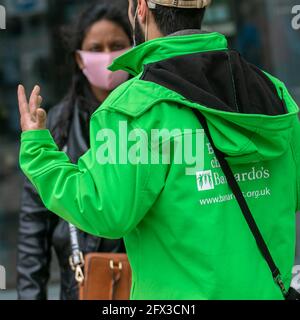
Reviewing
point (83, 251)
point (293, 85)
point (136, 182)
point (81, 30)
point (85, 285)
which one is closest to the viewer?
point (136, 182)

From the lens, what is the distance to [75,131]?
3.42 metres

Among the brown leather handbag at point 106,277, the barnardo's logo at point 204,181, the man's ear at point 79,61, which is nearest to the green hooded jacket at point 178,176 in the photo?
the barnardo's logo at point 204,181

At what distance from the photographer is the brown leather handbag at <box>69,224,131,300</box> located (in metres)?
3.03

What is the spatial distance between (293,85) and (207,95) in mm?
3956

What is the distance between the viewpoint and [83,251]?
3246 mm

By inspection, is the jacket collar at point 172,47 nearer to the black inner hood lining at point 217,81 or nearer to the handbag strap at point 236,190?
the black inner hood lining at point 217,81

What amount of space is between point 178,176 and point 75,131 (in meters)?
1.38

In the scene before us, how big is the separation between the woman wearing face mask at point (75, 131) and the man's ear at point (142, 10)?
1.13 m

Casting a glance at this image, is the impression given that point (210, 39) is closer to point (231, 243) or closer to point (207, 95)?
point (207, 95)

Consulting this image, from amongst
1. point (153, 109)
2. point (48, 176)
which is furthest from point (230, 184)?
point (48, 176)

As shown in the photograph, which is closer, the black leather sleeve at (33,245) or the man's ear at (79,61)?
the black leather sleeve at (33,245)

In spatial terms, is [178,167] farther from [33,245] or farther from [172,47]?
[33,245]

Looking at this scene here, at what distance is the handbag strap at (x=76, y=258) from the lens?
3150 millimetres

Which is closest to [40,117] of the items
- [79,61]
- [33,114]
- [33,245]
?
[33,114]
